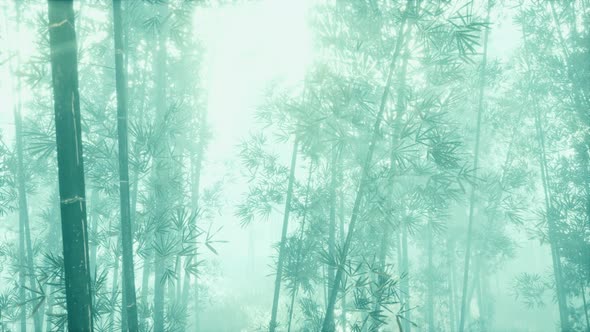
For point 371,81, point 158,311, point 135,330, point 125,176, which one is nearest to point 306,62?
point 371,81

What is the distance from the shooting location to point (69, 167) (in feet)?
7.36

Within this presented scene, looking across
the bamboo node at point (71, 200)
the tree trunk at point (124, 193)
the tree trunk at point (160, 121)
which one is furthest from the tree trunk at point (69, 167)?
the tree trunk at point (160, 121)

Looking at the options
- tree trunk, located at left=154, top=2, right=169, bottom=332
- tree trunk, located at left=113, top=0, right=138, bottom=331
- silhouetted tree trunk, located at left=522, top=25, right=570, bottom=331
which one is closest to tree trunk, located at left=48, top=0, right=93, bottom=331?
tree trunk, located at left=113, top=0, right=138, bottom=331

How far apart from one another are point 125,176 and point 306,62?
3992mm

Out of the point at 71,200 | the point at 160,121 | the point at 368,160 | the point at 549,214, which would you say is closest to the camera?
the point at 71,200

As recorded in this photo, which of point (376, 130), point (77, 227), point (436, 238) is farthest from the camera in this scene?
point (436, 238)

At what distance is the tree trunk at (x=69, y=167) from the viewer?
221cm

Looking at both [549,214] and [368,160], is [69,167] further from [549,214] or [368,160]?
[549,214]

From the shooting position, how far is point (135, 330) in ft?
Answer: 10.8

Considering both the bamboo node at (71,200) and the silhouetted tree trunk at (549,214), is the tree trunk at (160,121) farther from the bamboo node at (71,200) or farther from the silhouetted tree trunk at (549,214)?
the silhouetted tree trunk at (549,214)

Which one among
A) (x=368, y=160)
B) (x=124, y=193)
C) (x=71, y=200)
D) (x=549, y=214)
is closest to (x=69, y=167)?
(x=71, y=200)

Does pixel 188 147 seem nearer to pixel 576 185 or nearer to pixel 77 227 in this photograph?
pixel 77 227

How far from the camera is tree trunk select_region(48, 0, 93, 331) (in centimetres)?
221

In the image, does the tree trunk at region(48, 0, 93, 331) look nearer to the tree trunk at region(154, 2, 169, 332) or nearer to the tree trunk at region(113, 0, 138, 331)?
the tree trunk at region(113, 0, 138, 331)
